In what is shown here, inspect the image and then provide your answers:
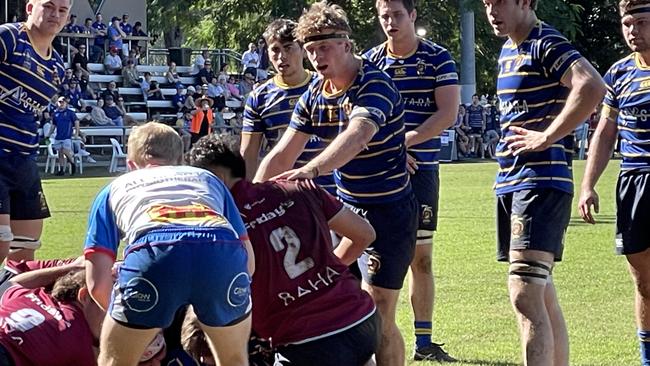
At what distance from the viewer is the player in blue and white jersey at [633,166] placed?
6898mm

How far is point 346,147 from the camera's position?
230 inches

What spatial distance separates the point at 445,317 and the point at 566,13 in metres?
38.2

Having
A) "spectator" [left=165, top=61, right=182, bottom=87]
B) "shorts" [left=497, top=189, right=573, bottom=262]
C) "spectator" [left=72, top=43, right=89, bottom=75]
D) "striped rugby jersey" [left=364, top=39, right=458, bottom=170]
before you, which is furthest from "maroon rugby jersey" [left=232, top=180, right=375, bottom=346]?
"spectator" [left=165, top=61, right=182, bottom=87]

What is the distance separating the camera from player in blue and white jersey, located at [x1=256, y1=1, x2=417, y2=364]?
6195 mm

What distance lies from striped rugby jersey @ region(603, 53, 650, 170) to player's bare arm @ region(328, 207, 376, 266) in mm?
2276

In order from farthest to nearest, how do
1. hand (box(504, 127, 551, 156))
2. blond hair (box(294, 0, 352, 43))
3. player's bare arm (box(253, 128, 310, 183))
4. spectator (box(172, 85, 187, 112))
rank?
spectator (box(172, 85, 187, 112)) < player's bare arm (box(253, 128, 310, 183)) < blond hair (box(294, 0, 352, 43)) < hand (box(504, 127, 551, 156))

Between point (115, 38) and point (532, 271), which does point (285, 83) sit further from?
point (115, 38)

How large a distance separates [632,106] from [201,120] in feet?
80.5

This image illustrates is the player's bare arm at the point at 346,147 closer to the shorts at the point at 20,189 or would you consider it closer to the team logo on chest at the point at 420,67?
the team logo on chest at the point at 420,67

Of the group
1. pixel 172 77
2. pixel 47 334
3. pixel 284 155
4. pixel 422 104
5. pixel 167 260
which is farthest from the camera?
pixel 172 77

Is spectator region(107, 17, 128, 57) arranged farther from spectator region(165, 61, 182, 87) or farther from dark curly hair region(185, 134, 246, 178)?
dark curly hair region(185, 134, 246, 178)

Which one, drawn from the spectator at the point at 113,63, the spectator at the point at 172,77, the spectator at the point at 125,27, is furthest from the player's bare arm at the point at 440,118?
the spectator at the point at 125,27

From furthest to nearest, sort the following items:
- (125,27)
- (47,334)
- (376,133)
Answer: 1. (125,27)
2. (376,133)
3. (47,334)

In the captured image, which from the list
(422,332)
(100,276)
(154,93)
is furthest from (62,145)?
(100,276)
